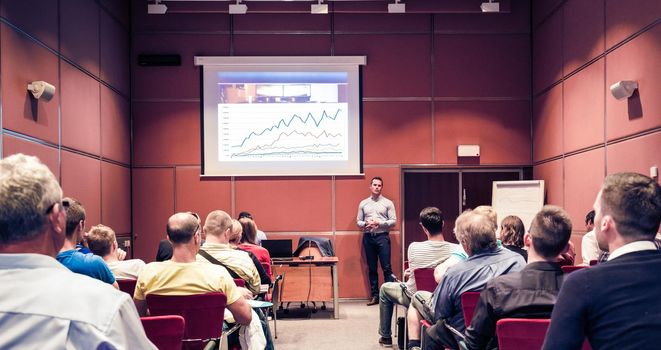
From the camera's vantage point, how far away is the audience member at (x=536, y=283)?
2.31 meters

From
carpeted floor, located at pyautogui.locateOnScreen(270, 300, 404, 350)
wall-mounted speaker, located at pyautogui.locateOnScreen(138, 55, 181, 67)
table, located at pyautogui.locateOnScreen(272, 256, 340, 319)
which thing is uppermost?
wall-mounted speaker, located at pyautogui.locateOnScreen(138, 55, 181, 67)

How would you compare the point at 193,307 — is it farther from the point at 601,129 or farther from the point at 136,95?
the point at 136,95

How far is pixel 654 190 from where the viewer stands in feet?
5.25

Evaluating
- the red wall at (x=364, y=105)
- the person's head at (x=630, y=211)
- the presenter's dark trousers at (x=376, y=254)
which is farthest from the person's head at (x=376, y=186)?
the person's head at (x=630, y=211)

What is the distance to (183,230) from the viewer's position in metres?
3.01

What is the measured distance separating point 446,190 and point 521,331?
6569 mm

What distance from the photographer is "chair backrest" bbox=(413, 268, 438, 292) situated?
13.4 feet

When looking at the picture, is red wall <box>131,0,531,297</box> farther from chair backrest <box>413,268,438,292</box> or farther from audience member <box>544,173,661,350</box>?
audience member <box>544,173,661,350</box>

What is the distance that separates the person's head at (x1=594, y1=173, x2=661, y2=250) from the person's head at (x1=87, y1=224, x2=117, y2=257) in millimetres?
3005

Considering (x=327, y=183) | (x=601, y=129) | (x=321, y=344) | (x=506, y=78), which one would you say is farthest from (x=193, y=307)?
(x=506, y=78)

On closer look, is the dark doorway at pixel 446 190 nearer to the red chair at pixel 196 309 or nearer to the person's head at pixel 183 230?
the person's head at pixel 183 230

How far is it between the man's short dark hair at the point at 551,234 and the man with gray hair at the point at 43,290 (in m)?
1.76

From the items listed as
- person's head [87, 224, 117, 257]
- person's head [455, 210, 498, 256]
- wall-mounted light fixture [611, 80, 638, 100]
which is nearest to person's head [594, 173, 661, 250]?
person's head [455, 210, 498, 256]

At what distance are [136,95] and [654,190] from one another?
785 cm
